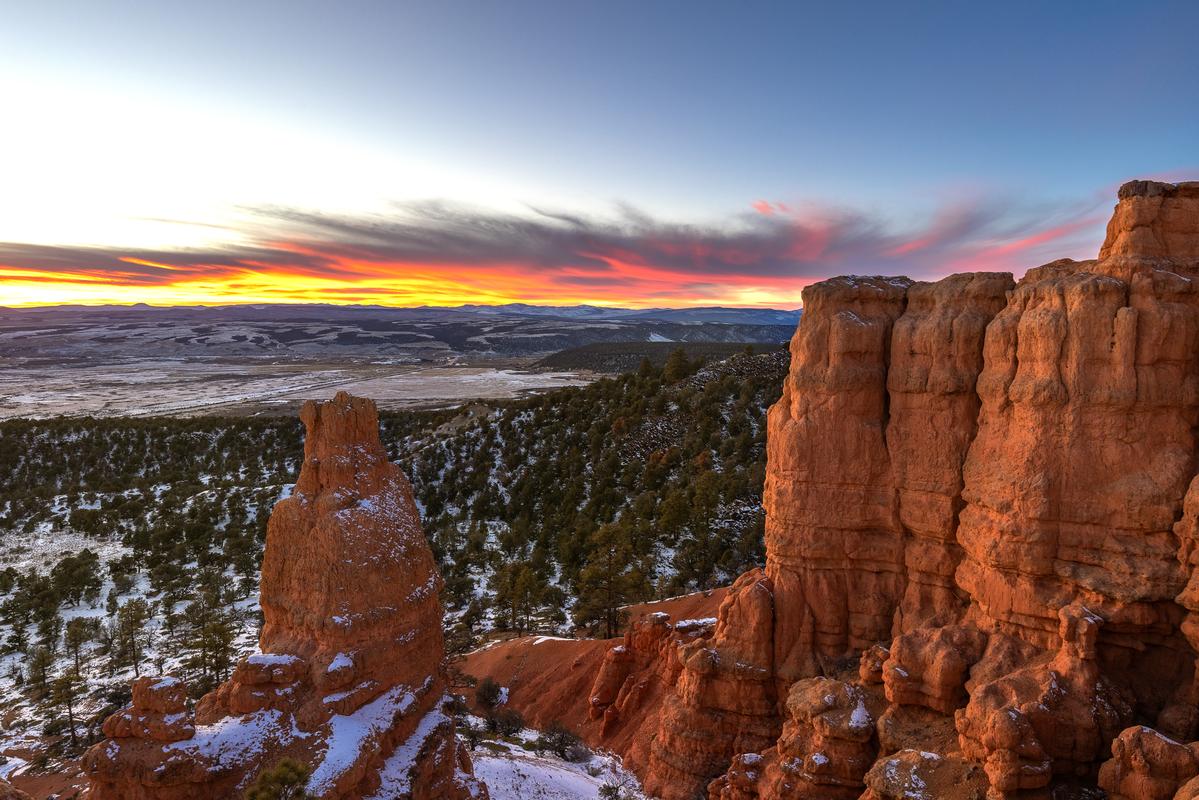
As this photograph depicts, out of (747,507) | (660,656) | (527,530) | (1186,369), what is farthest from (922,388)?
(527,530)

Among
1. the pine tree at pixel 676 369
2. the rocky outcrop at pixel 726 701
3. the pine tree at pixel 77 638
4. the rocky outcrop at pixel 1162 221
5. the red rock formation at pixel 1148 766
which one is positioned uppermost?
the rocky outcrop at pixel 1162 221

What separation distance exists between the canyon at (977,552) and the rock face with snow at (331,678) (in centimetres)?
630

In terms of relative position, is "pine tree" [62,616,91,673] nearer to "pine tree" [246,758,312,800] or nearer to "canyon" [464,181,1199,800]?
"pine tree" [246,758,312,800]

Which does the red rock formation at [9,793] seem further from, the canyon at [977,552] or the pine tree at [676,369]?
the pine tree at [676,369]

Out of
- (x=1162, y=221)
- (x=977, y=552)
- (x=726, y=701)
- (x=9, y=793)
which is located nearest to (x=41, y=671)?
(x=9, y=793)

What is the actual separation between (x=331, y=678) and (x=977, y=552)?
12.3 m

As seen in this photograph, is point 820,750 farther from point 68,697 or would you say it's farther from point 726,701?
point 68,697

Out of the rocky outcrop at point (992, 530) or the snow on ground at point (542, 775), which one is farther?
the snow on ground at point (542, 775)

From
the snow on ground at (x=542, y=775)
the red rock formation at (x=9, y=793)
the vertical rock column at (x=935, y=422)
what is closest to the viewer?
the red rock formation at (x=9, y=793)

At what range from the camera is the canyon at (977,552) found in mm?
10555

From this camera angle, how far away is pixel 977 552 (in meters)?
12.5

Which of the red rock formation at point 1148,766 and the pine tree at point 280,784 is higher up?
the red rock formation at point 1148,766

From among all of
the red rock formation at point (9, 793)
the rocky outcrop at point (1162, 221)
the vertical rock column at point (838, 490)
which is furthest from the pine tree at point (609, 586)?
the rocky outcrop at point (1162, 221)

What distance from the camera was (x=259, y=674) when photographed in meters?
12.0
